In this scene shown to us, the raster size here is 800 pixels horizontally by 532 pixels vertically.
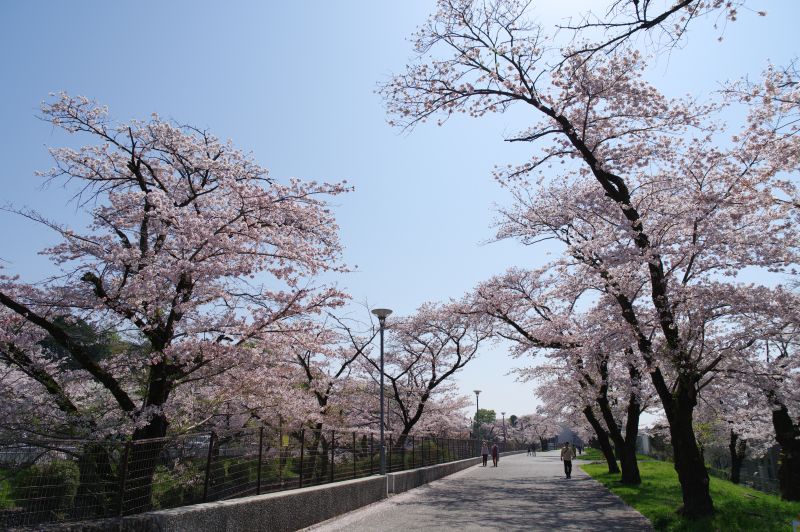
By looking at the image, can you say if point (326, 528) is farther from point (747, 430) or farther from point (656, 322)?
point (747, 430)

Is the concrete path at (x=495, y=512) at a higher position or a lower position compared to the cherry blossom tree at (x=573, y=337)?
lower

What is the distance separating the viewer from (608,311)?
51.5ft

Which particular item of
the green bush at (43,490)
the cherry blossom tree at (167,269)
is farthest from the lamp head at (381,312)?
the green bush at (43,490)

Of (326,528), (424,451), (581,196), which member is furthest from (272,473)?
(424,451)

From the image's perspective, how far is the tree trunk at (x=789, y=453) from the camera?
16.4 m

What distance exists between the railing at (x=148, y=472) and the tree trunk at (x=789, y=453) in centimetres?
1432

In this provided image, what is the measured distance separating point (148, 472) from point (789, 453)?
61.7 feet

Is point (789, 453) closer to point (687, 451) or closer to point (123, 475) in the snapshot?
point (687, 451)

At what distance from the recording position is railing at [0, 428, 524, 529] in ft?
19.6

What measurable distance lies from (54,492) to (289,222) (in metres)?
7.38

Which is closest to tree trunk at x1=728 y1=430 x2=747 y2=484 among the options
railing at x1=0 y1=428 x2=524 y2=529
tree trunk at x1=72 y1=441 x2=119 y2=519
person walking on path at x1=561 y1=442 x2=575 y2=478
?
person walking on path at x1=561 y1=442 x2=575 y2=478

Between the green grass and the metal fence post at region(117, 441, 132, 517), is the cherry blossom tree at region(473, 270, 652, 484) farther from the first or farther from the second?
the metal fence post at region(117, 441, 132, 517)

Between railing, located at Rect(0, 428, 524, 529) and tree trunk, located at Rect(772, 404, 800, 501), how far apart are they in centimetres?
1432

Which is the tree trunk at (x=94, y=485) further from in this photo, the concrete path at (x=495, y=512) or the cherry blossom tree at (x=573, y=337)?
the cherry blossom tree at (x=573, y=337)
